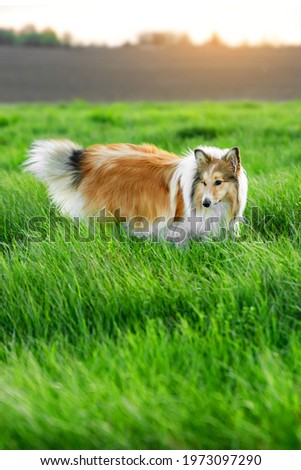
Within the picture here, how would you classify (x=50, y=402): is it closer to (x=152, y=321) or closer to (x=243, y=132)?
(x=152, y=321)

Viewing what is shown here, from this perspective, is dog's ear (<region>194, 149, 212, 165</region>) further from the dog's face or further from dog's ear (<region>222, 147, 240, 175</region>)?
dog's ear (<region>222, 147, 240, 175</region>)

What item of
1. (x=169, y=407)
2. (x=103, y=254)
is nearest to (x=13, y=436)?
(x=169, y=407)

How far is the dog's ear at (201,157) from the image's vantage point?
4.34 m

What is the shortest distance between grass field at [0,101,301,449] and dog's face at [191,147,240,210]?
1.11 ft

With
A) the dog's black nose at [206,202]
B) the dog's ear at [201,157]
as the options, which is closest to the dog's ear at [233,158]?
the dog's ear at [201,157]

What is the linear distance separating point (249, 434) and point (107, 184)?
291 centimetres

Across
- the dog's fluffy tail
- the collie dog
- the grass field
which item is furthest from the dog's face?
the dog's fluffy tail

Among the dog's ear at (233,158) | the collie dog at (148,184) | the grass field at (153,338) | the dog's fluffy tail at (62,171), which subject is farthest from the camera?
the dog's fluffy tail at (62,171)

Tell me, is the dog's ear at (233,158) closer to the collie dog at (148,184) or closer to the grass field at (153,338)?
the collie dog at (148,184)

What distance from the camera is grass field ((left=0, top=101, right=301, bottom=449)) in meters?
2.52

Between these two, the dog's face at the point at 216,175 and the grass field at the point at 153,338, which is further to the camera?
the dog's face at the point at 216,175

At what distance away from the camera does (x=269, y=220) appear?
4.80 m

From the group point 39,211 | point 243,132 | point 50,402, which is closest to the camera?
point 50,402

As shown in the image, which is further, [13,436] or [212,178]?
[212,178]
